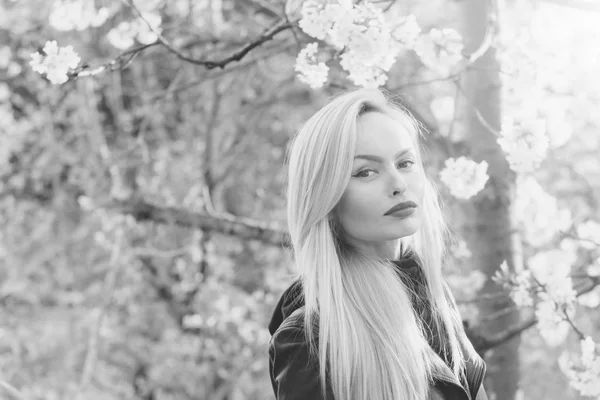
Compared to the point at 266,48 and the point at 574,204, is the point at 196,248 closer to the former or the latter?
the point at 266,48

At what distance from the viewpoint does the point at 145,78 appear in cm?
644

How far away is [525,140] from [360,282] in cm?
84

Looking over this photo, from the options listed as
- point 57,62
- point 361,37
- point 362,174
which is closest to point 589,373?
point 362,174

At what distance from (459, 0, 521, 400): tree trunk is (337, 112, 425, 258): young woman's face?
1.58m

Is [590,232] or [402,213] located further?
[590,232]

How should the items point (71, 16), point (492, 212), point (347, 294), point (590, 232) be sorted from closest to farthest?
point (347, 294), point (590, 232), point (71, 16), point (492, 212)

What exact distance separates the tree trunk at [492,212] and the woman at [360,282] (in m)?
1.43

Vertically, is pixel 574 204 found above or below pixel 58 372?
above

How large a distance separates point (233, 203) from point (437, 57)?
4.47m

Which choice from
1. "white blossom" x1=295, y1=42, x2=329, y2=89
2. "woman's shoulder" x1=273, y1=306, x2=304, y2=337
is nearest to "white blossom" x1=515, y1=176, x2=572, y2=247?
"white blossom" x1=295, y1=42, x2=329, y2=89

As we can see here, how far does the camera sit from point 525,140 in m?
2.26

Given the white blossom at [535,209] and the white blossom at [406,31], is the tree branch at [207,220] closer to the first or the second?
the white blossom at [535,209]

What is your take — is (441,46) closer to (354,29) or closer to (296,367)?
(354,29)

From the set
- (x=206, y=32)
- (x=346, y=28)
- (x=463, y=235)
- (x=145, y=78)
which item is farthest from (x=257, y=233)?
(x=145, y=78)
